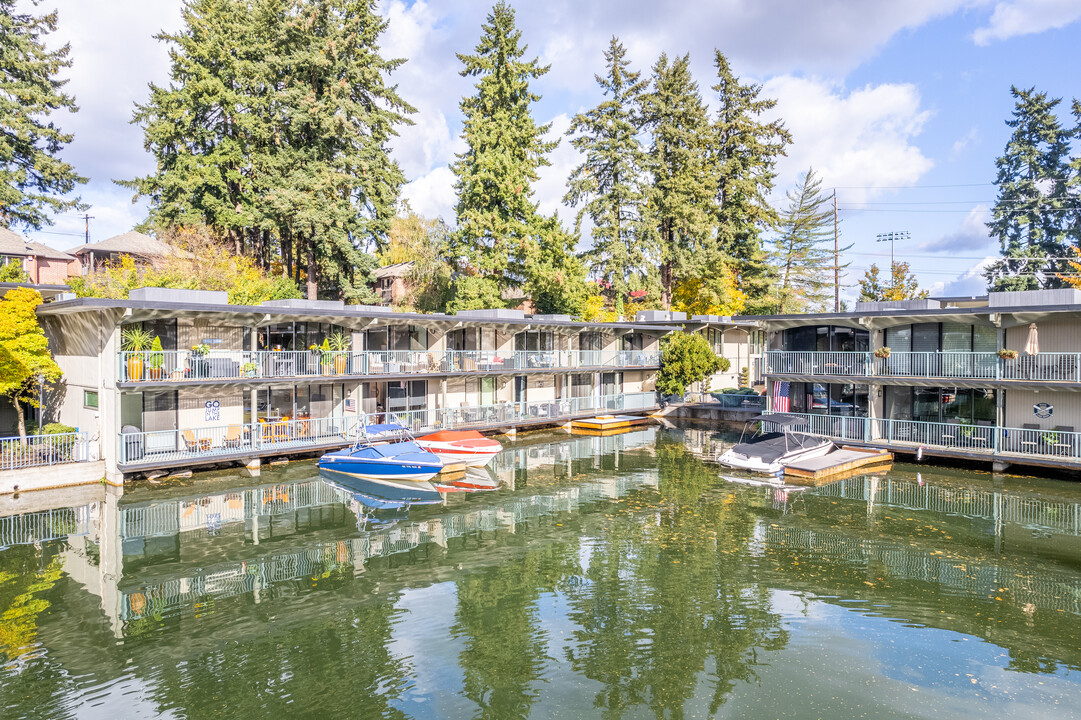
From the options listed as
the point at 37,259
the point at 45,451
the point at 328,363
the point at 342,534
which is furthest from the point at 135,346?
the point at 37,259

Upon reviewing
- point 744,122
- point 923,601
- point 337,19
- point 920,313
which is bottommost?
point 923,601

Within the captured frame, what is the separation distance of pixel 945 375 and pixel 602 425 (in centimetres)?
1707

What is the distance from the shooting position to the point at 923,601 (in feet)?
44.5

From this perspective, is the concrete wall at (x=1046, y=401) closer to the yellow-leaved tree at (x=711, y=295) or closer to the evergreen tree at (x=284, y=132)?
the yellow-leaved tree at (x=711, y=295)

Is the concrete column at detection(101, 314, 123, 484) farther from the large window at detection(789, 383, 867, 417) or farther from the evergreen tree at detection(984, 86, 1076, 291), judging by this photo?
the evergreen tree at detection(984, 86, 1076, 291)

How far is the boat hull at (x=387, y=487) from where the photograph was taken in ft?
73.2

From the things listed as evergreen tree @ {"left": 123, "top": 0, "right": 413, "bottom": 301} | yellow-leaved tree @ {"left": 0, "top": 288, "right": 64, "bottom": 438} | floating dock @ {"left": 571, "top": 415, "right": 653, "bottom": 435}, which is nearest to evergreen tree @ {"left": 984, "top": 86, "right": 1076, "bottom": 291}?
floating dock @ {"left": 571, "top": 415, "right": 653, "bottom": 435}

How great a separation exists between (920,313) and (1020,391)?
4937 millimetres

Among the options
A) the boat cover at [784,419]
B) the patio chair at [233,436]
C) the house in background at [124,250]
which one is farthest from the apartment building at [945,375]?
the house in background at [124,250]

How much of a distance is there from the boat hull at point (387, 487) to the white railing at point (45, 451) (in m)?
8.25

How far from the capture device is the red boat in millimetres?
26047

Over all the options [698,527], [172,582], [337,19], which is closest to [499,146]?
[337,19]

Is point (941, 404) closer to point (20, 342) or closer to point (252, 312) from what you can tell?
point (252, 312)

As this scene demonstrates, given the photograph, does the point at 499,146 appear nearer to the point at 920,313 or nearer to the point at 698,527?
the point at 920,313
